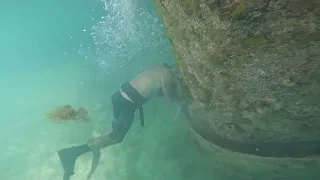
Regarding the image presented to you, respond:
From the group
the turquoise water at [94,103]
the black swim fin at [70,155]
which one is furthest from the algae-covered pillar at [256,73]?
the black swim fin at [70,155]

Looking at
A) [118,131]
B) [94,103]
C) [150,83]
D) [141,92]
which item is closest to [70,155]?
[118,131]

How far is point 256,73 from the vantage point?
2807 mm

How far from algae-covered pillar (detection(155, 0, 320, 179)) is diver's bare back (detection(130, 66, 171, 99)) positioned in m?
2.44

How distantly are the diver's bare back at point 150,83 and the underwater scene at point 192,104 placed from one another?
0.9 inches

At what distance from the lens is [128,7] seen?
65.3 ft

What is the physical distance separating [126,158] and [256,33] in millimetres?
8146

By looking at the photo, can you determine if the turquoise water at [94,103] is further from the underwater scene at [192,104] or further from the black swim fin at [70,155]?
the black swim fin at [70,155]

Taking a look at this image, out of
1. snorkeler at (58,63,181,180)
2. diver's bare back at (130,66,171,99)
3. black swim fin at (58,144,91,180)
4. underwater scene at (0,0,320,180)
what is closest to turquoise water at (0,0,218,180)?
underwater scene at (0,0,320,180)

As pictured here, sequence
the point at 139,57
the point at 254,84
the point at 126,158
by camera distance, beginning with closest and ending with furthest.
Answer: the point at 254,84 < the point at 126,158 < the point at 139,57

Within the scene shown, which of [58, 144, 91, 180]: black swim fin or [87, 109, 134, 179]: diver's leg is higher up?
[58, 144, 91, 180]: black swim fin

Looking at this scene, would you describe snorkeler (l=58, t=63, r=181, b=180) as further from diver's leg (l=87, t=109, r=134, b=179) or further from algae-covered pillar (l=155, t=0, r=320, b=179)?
algae-covered pillar (l=155, t=0, r=320, b=179)

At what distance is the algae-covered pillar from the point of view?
226 centimetres

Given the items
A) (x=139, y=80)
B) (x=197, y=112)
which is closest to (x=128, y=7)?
(x=139, y=80)

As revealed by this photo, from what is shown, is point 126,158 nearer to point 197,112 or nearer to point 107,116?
point 107,116
